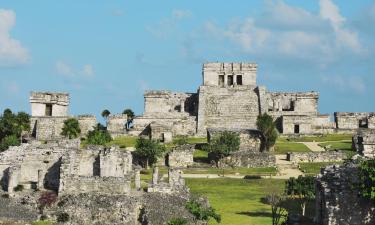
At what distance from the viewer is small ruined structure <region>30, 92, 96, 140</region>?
90312mm

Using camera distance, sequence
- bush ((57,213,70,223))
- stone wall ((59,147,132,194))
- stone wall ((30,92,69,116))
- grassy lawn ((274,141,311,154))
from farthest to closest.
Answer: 1. stone wall ((30,92,69,116))
2. grassy lawn ((274,141,311,154))
3. stone wall ((59,147,132,194))
4. bush ((57,213,70,223))

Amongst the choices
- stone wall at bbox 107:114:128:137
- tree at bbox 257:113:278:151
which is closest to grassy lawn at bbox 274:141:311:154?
tree at bbox 257:113:278:151

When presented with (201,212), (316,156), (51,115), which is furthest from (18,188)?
(51,115)

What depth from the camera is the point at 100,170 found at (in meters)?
49.3

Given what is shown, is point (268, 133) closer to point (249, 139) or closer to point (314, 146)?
point (249, 139)

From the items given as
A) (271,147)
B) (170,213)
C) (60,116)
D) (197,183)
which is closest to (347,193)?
(170,213)

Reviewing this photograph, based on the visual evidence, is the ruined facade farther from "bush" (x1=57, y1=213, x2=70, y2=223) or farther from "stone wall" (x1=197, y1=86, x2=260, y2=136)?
"bush" (x1=57, y1=213, x2=70, y2=223)

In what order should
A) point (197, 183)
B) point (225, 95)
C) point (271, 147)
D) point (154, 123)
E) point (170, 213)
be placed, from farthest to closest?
1. point (225, 95)
2. point (154, 123)
3. point (271, 147)
4. point (197, 183)
5. point (170, 213)

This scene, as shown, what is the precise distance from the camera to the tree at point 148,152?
68.1 metres

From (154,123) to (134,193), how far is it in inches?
1719

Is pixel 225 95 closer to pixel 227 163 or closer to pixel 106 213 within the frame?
pixel 227 163

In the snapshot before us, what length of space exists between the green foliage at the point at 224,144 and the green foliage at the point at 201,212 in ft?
85.1

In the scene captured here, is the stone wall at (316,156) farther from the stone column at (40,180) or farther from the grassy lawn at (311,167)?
the stone column at (40,180)

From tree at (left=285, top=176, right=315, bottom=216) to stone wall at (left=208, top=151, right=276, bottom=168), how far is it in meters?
18.1
